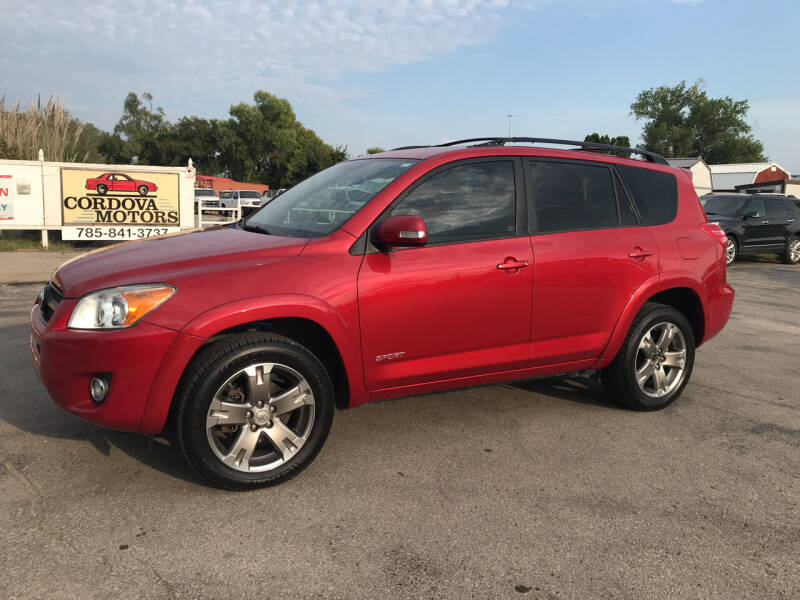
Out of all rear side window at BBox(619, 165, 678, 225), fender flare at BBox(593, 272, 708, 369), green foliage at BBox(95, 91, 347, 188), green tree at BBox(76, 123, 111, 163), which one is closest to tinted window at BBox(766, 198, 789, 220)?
rear side window at BBox(619, 165, 678, 225)

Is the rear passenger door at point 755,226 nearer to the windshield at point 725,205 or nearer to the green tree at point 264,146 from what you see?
the windshield at point 725,205

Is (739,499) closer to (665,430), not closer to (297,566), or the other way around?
(665,430)

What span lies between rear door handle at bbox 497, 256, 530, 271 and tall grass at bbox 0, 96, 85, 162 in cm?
1597

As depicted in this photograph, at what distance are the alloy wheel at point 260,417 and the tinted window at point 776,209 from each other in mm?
15627

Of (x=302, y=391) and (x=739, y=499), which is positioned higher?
(x=302, y=391)

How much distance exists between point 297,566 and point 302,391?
0.90 meters

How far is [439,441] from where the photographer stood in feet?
12.6

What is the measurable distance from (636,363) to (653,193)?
120 centimetres

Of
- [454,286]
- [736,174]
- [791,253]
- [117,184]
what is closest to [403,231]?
[454,286]

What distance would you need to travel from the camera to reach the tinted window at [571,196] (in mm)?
3967

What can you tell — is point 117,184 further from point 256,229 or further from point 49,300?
point 49,300

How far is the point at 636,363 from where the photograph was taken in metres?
4.34

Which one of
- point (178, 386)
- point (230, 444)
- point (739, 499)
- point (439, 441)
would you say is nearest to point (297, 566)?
point (230, 444)

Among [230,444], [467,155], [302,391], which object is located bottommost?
[230,444]
